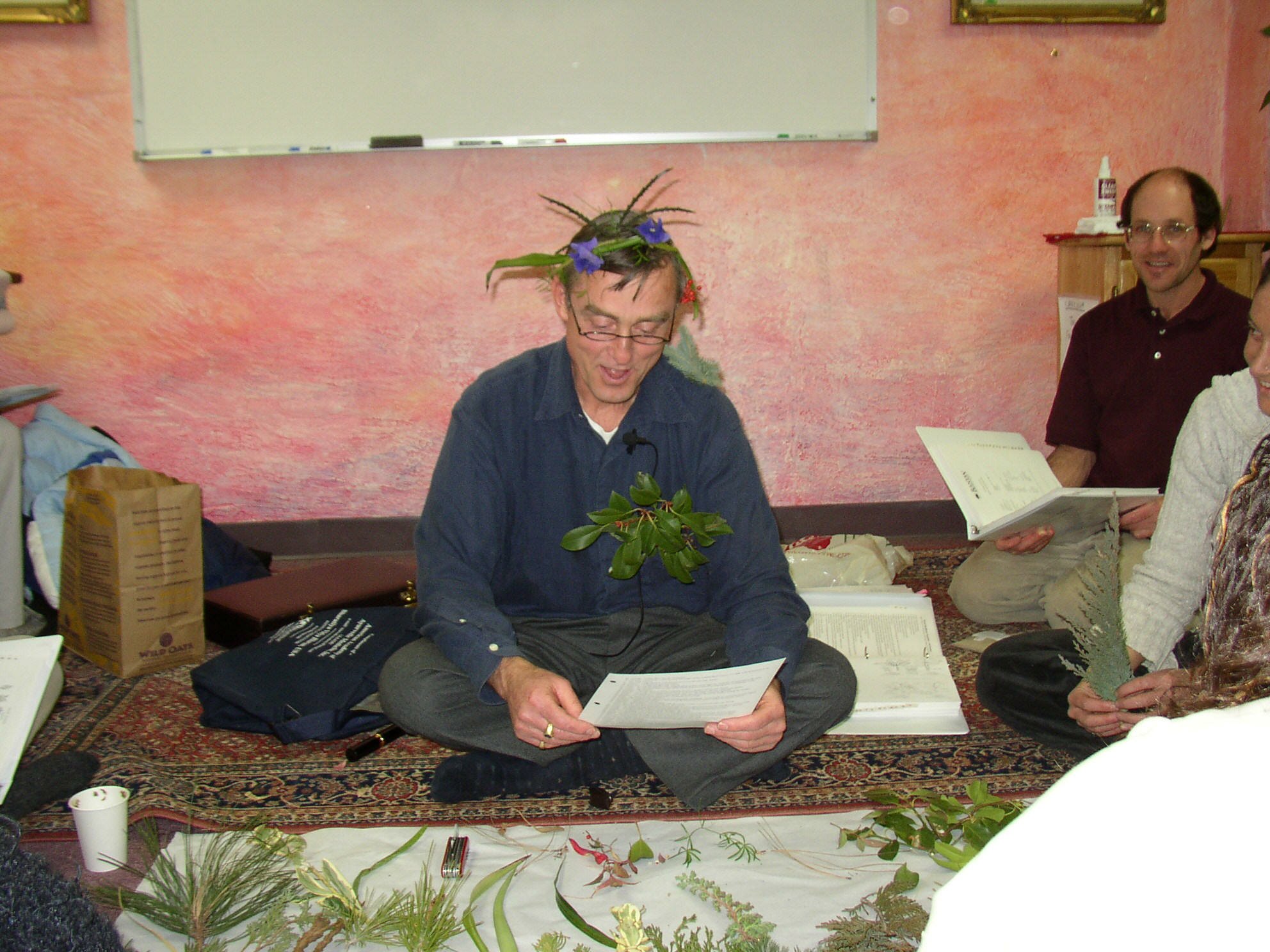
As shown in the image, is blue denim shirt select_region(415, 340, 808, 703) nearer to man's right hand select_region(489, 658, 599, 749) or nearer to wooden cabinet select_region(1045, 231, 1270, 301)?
man's right hand select_region(489, 658, 599, 749)

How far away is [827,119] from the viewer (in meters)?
3.64

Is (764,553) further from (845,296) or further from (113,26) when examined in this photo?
(113,26)

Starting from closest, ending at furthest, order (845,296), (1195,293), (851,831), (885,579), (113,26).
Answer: (851,831) → (1195,293) → (885,579) → (113,26) → (845,296)

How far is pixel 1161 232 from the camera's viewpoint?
272 cm

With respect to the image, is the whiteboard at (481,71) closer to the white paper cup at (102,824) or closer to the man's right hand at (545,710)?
the man's right hand at (545,710)

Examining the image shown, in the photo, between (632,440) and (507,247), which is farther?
(507,247)

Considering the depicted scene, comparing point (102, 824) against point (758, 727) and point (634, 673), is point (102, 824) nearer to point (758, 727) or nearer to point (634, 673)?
point (634, 673)

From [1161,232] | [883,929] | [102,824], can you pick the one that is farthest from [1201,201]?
[102,824]

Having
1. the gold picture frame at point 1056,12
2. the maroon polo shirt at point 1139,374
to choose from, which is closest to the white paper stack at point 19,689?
the maroon polo shirt at point 1139,374

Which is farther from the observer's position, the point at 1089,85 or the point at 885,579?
the point at 1089,85

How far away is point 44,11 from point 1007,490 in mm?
3312

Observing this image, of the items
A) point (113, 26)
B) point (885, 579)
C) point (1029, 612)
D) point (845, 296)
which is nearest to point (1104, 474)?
point (1029, 612)

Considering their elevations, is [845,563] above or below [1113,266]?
below

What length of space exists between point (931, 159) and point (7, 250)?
318 cm
